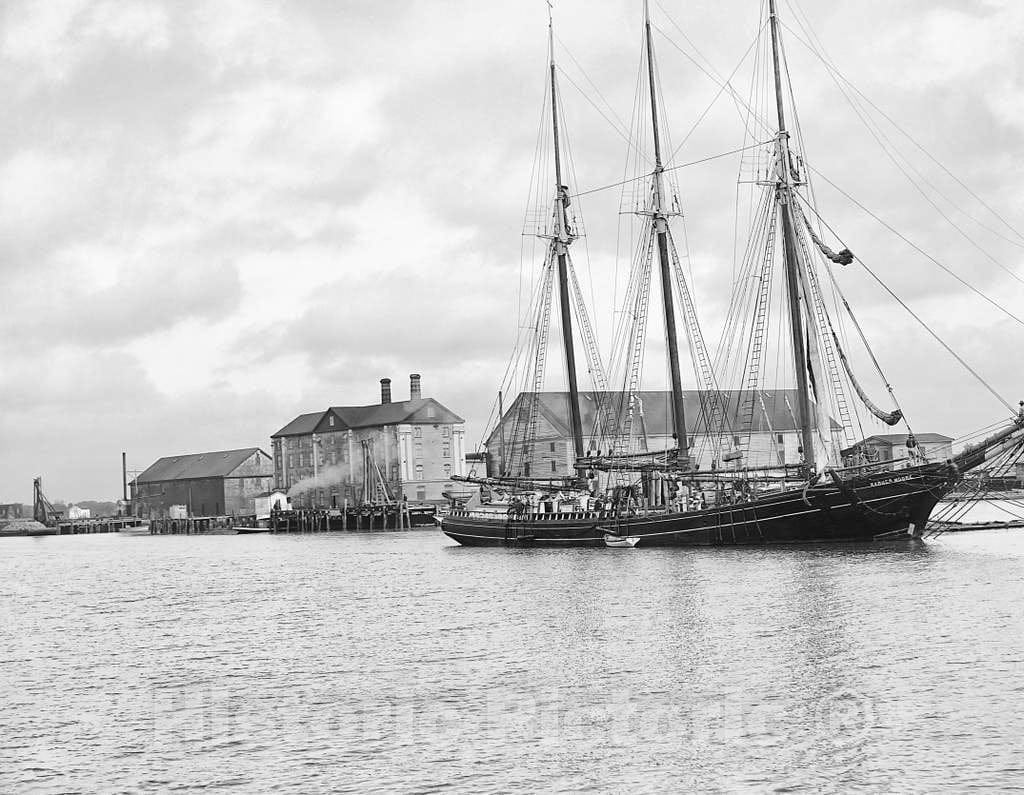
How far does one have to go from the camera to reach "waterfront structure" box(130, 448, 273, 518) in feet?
504

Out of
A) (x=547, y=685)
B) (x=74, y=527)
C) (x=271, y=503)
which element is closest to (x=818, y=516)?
(x=547, y=685)

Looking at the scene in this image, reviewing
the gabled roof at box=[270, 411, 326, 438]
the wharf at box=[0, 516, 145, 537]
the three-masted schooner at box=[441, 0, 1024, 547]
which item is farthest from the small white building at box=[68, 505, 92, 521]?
the three-masted schooner at box=[441, 0, 1024, 547]

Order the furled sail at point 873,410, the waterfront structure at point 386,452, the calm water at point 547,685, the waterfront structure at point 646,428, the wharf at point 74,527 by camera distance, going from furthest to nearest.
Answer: the wharf at point 74,527 < the waterfront structure at point 386,452 < the waterfront structure at point 646,428 < the furled sail at point 873,410 < the calm water at point 547,685

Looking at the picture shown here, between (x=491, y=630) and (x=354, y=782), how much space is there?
1448cm

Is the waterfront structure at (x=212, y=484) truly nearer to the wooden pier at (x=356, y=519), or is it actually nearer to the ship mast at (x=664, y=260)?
the wooden pier at (x=356, y=519)

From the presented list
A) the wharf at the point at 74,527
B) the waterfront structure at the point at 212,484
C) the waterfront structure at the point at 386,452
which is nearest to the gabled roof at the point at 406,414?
the waterfront structure at the point at 386,452

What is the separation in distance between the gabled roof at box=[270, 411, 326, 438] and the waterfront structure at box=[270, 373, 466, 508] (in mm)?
2514

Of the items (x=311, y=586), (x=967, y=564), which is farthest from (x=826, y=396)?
(x=311, y=586)

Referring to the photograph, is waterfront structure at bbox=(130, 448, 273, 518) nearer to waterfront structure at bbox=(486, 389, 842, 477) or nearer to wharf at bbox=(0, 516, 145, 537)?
wharf at bbox=(0, 516, 145, 537)

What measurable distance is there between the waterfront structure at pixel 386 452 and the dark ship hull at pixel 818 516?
63.8 meters

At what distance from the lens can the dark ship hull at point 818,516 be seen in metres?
51.3

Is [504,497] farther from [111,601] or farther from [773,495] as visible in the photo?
[111,601]

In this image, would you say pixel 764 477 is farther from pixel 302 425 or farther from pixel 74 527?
pixel 74 527

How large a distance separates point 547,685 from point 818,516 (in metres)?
31.3
